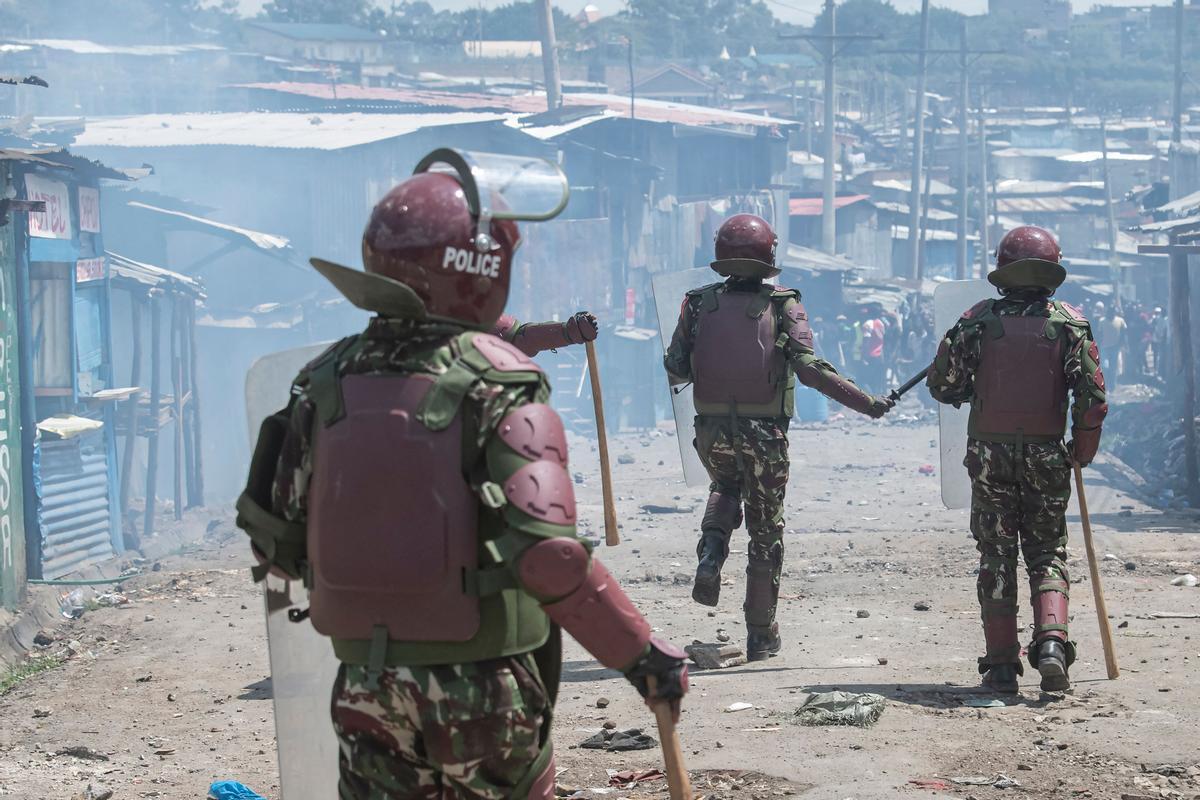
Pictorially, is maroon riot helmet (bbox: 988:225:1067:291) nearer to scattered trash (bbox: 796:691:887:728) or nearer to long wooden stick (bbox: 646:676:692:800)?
scattered trash (bbox: 796:691:887:728)

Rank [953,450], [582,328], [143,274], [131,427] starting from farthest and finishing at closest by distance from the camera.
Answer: [143,274], [131,427], [953,450], [582,328]

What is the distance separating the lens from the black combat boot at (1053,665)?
5566 millimetres

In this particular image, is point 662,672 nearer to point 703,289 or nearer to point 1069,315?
point 1069,315

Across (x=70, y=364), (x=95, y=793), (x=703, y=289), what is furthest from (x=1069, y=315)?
(x=70, y=364)

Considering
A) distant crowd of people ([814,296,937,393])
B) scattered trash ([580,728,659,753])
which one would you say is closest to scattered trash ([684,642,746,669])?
scattered trash ([580,728,659,753])

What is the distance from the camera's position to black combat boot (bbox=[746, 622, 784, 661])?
6.83m

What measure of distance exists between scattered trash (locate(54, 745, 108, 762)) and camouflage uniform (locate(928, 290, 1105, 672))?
10.9ft

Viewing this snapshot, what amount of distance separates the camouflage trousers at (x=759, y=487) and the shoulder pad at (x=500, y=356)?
3965 millimetres

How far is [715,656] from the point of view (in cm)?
666

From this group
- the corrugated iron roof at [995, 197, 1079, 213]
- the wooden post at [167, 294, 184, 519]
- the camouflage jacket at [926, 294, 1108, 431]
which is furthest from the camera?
the corrugated iron roof at [995, 197, 1079, 213]

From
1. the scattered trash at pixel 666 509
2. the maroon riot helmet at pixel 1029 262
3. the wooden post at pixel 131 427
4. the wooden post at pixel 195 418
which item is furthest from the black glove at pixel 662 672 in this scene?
the wooden post at pixel 195 418

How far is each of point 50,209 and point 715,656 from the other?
9059 mm

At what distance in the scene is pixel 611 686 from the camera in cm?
633

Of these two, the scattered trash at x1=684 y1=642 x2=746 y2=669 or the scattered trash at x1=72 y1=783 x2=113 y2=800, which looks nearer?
the scattered trash at x1=72 y1=783 x2=113 y2=800
